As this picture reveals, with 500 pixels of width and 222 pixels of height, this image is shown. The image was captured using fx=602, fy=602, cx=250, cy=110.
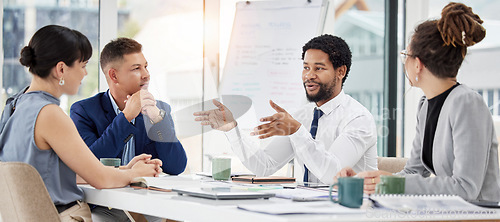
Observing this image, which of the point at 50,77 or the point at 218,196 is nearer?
the point at 218,196

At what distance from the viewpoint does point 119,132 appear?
8.40 feet

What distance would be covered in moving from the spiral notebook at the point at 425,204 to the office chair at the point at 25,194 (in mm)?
978

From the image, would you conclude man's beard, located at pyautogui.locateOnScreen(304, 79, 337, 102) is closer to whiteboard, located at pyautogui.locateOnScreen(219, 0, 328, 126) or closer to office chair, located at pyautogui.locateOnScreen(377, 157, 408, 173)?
office chair, located at pyautogui.locateOnScreen(377, 157, 408, 173)

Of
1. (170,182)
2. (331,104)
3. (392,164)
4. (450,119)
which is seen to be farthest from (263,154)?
(450,119)

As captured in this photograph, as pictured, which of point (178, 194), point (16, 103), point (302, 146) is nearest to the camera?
point (178, 194)

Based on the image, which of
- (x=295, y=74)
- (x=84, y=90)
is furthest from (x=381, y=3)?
(x=84, y=90)

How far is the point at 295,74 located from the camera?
4.16m

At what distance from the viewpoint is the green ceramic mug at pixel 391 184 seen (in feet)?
5.65

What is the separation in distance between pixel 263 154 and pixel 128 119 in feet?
2.14

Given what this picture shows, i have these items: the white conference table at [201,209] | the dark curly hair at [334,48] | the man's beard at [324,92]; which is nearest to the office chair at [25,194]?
the white conference table at [201,209]

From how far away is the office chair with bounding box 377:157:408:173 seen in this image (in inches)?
105

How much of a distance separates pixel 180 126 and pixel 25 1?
1.31m

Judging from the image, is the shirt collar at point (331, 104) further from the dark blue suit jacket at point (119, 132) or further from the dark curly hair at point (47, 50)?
the dark curly hair at point (47, 50)

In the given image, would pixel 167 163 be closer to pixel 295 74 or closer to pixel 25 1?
pixel 295 74
